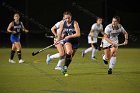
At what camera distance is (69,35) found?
13.3 metres

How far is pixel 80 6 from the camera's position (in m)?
27.7

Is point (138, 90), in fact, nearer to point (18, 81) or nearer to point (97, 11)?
point (18, 81)

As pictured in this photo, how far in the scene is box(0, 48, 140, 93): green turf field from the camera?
10.6 metres

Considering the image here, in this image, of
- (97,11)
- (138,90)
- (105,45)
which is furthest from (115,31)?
(97,11)

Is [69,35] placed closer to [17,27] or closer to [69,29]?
[69,29]

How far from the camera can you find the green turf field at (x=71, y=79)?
1064cm

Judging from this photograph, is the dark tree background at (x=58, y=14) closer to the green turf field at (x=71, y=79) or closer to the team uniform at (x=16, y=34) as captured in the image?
the team uniform at (x=16, y=34)

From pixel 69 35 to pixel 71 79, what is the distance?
1.43 meters

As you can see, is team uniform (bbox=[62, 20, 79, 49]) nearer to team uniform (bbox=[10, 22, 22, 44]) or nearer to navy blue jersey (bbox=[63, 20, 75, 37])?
navy blue jersey (bbox=[63, 20, 75, 37])

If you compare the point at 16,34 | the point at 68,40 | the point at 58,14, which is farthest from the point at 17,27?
the point at 58,14

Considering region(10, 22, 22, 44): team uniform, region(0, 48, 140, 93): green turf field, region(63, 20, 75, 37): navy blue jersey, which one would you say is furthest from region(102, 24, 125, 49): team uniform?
region(10, 22, 22, 44): team uniform

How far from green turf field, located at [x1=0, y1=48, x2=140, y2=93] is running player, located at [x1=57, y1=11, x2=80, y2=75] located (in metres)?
0.48

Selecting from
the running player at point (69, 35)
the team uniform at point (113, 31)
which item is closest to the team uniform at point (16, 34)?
the running player at point (69, 35)

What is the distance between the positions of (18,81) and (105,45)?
3817 millimetres
